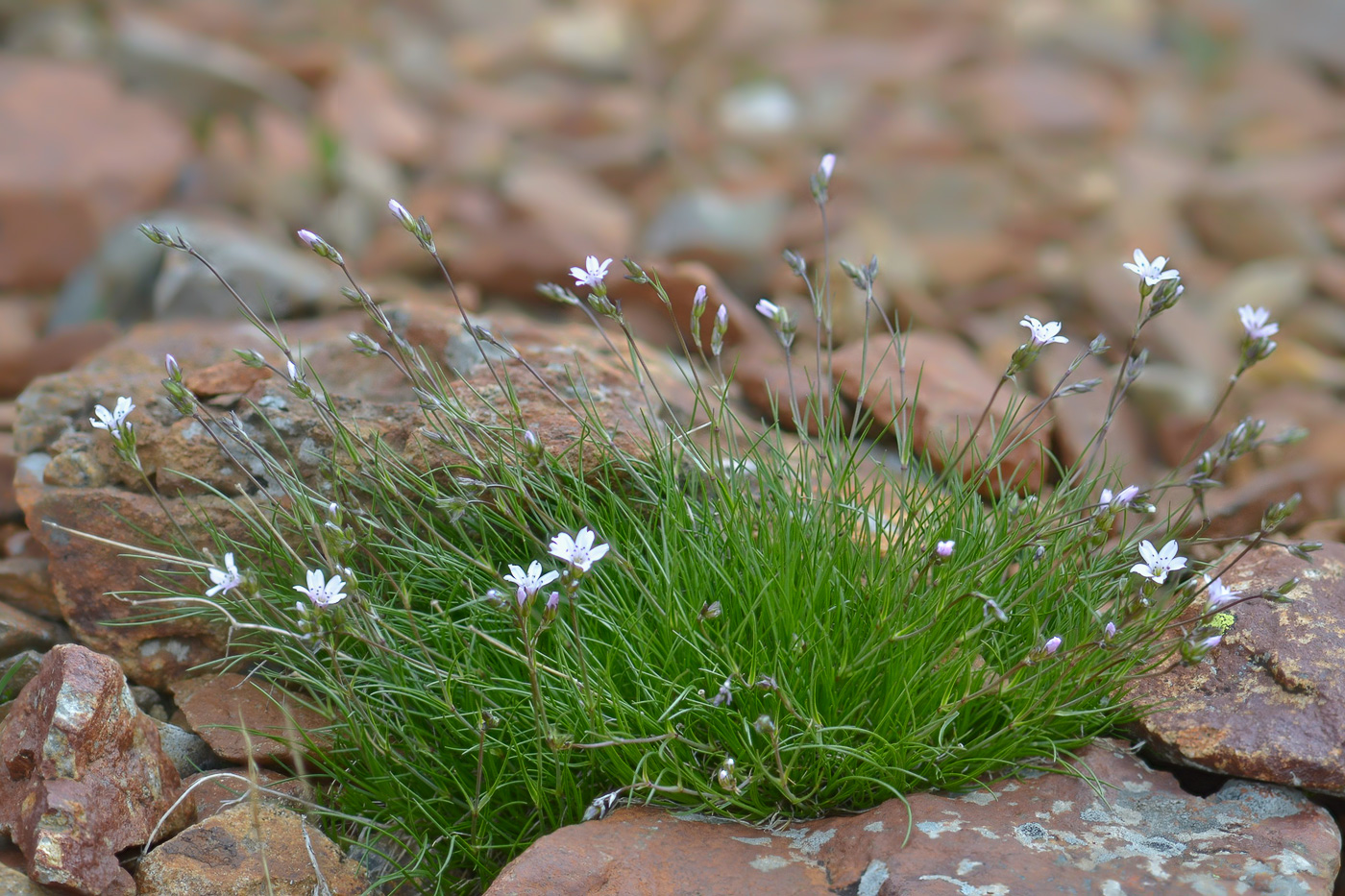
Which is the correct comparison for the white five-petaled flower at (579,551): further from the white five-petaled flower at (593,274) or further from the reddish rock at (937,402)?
the reddish rock at (937,402)

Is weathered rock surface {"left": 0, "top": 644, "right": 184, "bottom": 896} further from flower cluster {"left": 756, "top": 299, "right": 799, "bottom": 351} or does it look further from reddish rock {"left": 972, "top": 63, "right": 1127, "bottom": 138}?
reddish rock {"left": 972, "top": 63, "right": 1127, "bottom": 138}

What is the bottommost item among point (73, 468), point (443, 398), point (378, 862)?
point (378, 862)

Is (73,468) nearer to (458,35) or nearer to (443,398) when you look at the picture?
(443,398)

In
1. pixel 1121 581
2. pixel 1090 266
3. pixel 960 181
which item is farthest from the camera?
pixel 960 181

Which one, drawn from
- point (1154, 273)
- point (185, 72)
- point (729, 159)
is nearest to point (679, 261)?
point (729, 159)

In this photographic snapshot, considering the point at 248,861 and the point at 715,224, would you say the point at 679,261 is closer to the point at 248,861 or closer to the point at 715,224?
the point at 715,224

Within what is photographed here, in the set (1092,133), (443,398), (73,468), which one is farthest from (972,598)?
(1092,133)
